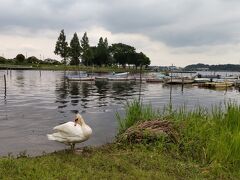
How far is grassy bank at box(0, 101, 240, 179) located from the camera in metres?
9.98

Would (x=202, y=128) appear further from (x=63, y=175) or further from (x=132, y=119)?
(x=63, y=175)

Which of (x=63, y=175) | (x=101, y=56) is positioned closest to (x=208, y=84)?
(x=63, y=175)

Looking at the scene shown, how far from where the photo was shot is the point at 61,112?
33625 millimetres

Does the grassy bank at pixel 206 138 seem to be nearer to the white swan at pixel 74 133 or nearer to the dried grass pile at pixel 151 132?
the dried grass pile at pixel 151 132

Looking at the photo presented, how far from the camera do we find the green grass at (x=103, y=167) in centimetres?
965

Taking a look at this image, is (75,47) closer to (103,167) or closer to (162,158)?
(162,158)

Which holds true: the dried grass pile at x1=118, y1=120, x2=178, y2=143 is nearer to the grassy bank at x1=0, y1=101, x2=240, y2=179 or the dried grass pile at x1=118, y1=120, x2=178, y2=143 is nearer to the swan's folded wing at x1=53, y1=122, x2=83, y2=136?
the grassy bank at x1=0, y1=101, x2=240, y2=179

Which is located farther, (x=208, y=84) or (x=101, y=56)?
(x=101, y=56)

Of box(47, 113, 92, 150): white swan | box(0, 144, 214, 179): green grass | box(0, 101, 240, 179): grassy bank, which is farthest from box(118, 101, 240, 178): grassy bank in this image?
box(47, 113, 92, 150): white swan

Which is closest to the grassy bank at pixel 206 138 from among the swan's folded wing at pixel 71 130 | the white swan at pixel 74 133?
the white swan at pixel 74 133

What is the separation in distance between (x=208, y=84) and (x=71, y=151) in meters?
78.8

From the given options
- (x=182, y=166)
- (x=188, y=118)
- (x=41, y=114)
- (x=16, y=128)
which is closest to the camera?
(x=182, y=166)

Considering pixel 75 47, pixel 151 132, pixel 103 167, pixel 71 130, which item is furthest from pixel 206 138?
pixel 75 47

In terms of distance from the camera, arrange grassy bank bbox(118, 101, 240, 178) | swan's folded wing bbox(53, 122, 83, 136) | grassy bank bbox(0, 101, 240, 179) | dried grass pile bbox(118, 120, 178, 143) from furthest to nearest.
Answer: dried grass pile bbox(118, 120, 178, 143) < swan's folded wing bbox(53, 122, 83, 136) < grassy bank bbox(118, 101, 240, 178) < grassy bank bbox(0, 101, 240, 179)
